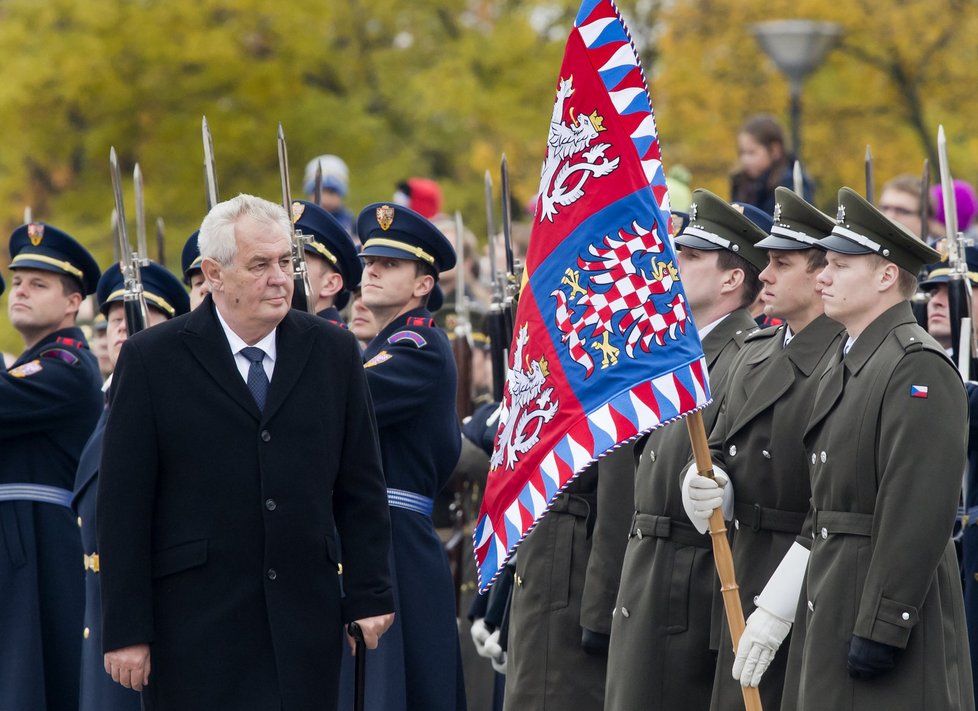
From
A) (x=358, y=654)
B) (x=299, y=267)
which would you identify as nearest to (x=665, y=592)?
(x=358, y=654)

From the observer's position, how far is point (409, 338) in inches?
307

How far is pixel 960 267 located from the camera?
305 inches

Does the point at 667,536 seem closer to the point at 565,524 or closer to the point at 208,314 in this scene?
the point at 565,524

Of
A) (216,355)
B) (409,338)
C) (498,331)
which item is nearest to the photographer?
(216,355)

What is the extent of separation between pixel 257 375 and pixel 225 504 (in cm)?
44

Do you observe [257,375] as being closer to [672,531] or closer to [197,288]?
[672,531]

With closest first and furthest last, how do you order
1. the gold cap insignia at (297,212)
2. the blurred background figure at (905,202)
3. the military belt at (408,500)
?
the military belt at (408,500) → the gold cap insignia at (297,212) → the blurred background figure at (905,202)

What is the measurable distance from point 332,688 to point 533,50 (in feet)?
52.4

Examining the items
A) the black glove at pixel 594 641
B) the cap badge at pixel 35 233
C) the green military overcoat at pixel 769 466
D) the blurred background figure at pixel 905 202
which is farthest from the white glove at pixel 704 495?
the blurred background figure at pixel 905 202

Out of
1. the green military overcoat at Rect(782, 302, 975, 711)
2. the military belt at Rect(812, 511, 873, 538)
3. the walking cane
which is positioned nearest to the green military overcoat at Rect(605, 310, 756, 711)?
the green military overcoat at Rect(782, 302, 975, 711)

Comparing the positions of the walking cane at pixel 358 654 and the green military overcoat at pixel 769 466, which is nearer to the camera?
the walking cane at pixel 358 654

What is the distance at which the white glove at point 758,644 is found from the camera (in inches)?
235

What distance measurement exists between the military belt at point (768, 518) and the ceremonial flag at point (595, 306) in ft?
2.37

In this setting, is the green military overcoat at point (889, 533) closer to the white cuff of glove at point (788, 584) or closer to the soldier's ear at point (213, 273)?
the white cuff of glove at point (788, 584)
